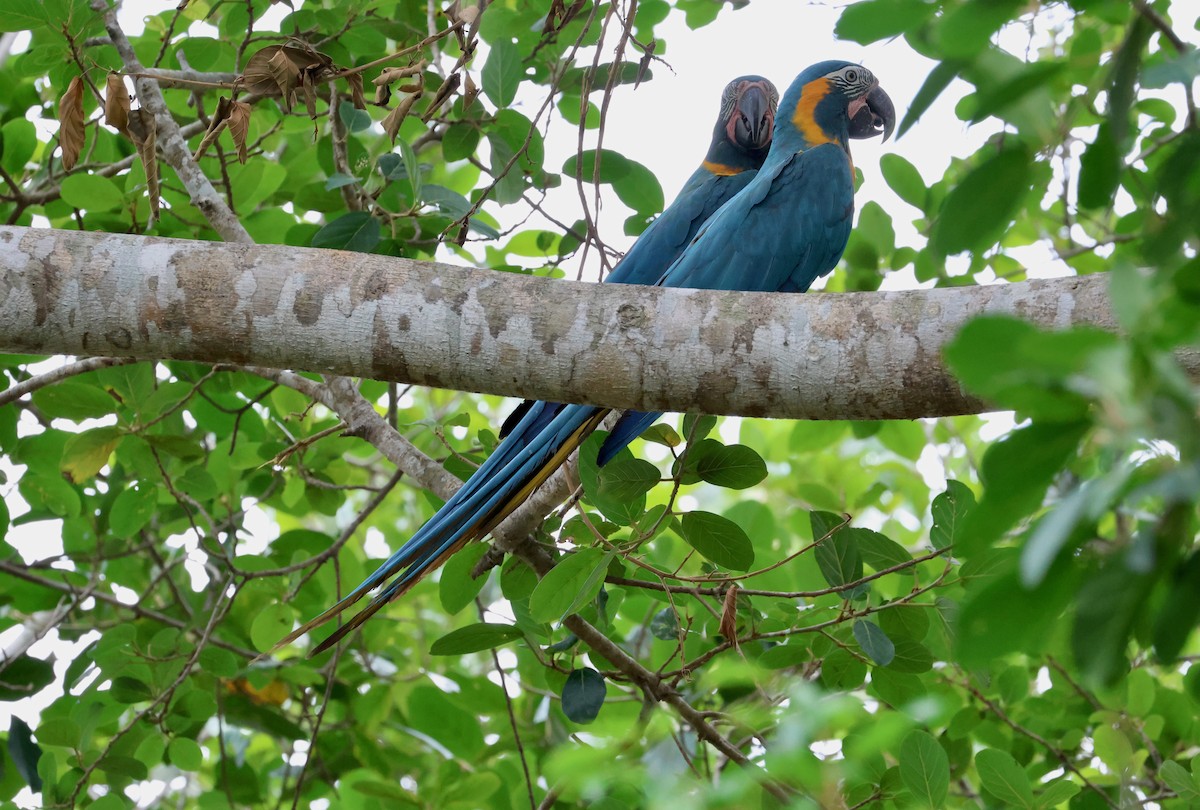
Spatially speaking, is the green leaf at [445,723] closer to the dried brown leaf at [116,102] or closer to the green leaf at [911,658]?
the green leaf at [911,658]

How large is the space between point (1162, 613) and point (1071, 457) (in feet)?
0.46

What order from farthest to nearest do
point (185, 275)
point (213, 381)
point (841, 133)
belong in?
point (841, 133) < point (213, 381) < point (185, 275)

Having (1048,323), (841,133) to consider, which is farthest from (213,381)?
(1048,323)

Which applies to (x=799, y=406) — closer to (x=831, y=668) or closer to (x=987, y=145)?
(x=831, y=668)

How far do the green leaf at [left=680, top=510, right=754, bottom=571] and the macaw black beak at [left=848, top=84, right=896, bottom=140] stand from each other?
62.1 inches

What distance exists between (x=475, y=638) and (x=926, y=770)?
85cm

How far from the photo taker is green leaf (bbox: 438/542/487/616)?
205 cm

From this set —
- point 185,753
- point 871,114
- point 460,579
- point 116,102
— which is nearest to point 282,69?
point 116,102

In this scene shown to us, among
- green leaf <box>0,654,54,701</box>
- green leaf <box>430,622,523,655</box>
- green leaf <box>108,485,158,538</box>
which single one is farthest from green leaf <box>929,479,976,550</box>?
green leaf <box>0,654,54,701</box>

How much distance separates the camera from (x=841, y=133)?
9.29ft

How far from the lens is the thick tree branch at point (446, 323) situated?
142cm

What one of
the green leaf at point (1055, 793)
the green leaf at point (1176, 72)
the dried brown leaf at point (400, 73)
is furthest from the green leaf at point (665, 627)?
the green leaf at point (1176, 72)

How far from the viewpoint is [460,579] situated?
2.07 metres

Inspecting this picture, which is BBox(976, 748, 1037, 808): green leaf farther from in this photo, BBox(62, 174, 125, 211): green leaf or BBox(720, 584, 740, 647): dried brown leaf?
BBox(62, 174, 125, 211): green leaf
